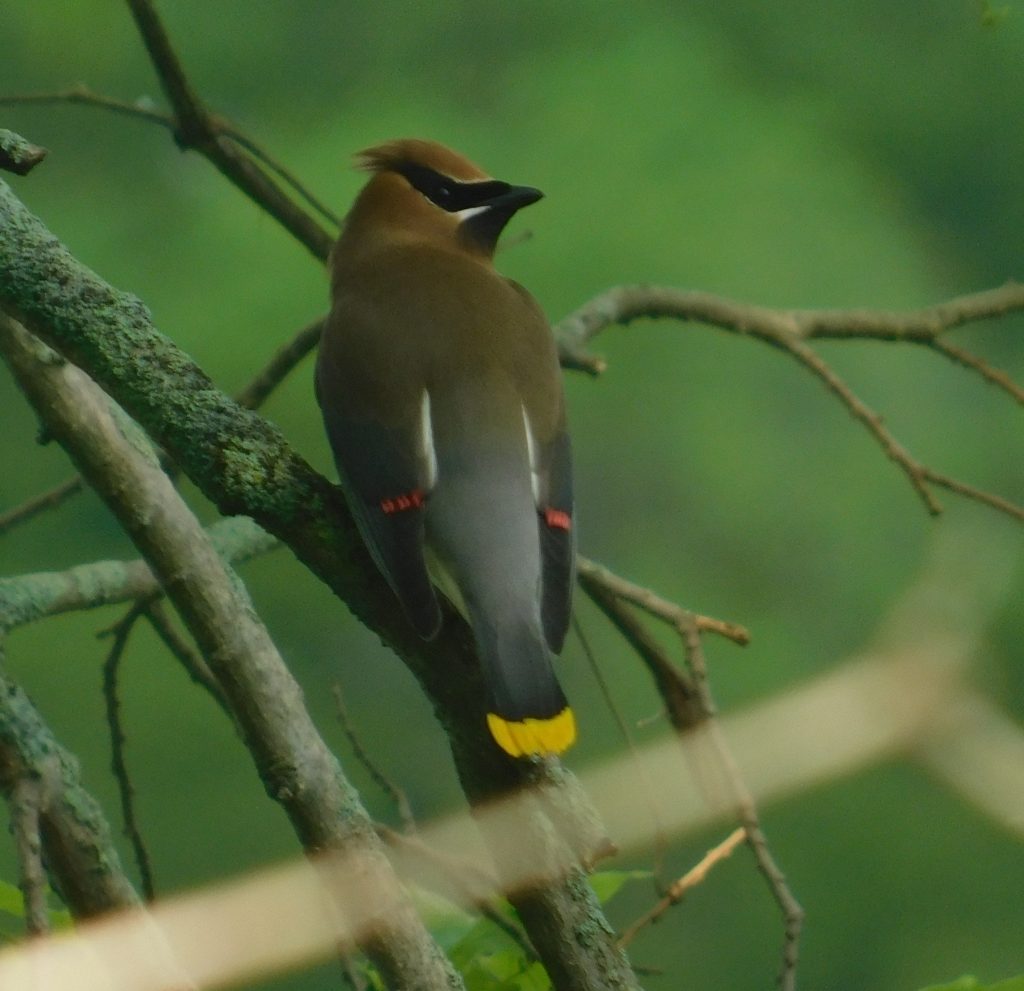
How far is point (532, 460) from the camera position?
1458mm

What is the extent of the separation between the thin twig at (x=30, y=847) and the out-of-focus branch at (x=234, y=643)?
168mm

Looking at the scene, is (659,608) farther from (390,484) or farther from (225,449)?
(225,449)

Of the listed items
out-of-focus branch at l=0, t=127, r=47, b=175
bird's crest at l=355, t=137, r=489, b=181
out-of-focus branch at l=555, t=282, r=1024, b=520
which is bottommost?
out-of-focus branch at l=555, t=282, r=1024, b=520

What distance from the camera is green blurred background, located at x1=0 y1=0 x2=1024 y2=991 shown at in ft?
10.1

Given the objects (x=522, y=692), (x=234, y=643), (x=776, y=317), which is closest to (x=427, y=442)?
(x=234, y=643)

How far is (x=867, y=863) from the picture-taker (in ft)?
10.3

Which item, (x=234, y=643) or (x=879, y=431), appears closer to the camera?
(x=234, y=643)

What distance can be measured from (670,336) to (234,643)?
91.6 inches

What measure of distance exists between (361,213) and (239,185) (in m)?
0.31

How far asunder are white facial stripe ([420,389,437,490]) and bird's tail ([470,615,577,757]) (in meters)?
0.20

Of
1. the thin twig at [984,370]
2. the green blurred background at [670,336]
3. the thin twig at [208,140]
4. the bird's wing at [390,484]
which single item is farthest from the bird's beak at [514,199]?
the green blurred background at [670,336]

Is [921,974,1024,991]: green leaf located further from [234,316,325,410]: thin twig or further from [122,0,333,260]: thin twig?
[122,0,333,260]: thin twig

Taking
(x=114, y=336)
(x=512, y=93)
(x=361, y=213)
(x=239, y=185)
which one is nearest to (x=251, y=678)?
(x=114, y=336)

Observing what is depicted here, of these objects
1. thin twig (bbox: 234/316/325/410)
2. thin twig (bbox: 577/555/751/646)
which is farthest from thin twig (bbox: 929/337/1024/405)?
thin twig (bbox: 234/316/325/410)
